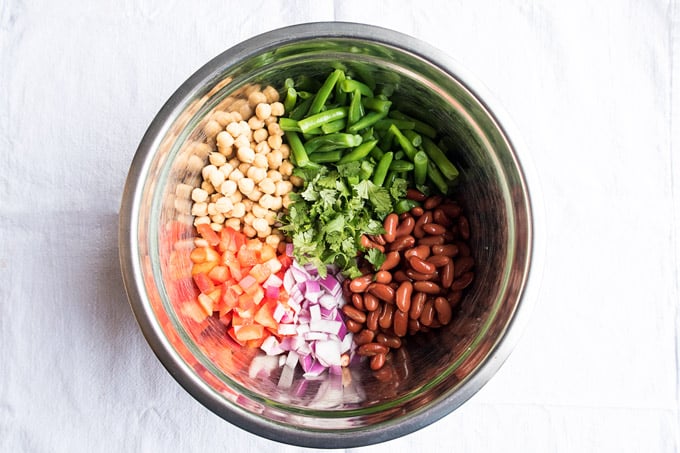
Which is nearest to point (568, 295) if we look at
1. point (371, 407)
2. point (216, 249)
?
point (371, 407)

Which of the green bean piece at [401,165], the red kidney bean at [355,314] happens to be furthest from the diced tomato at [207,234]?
the green bean piece at [401,165]

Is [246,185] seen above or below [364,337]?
above

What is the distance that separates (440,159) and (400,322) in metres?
0.38

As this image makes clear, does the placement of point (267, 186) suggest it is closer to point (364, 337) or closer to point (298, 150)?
point (298, 150)

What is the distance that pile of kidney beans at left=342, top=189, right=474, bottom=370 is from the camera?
4.60 feet

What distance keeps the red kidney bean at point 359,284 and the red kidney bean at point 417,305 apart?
0.36ft

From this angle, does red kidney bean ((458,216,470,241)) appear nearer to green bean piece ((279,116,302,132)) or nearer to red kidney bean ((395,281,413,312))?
red kidney bean ((395,281,413,312))

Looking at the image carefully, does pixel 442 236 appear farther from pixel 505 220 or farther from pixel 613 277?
pixel 613 277

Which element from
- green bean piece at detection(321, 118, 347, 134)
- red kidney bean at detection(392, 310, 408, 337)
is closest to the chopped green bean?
green bean piece at detection(321, 118, 347, 134)

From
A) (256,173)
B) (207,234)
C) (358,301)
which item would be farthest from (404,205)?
(207,234)

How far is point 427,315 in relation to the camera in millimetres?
1397

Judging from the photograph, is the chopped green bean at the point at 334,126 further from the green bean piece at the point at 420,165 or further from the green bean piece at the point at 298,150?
the green bean piece at the point at 420,165

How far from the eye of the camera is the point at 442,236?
4.72 ft

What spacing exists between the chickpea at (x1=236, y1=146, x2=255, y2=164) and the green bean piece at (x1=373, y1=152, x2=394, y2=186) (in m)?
0.28
